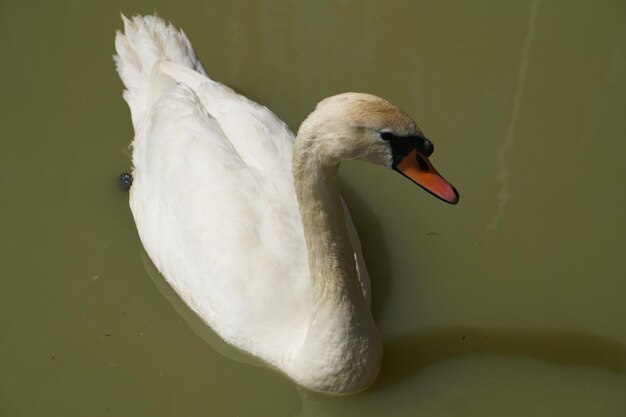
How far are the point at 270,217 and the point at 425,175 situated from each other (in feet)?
2.80

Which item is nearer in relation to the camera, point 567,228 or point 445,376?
point 445,376

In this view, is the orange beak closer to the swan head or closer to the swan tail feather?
the swan head

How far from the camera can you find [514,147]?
552cm

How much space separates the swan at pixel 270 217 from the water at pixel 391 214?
334mm

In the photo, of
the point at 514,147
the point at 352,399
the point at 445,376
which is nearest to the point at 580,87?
the point at 514,147

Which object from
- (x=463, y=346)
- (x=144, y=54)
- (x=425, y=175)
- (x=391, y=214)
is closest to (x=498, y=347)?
(x=463, y=346)

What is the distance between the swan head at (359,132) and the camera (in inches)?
129

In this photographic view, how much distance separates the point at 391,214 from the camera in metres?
5.04

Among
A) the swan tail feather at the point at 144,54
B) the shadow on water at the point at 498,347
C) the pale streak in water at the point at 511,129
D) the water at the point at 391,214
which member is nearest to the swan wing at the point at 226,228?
the water at the point at 391,214

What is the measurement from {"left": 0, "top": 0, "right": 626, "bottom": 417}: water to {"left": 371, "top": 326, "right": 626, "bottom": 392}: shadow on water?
0.01m

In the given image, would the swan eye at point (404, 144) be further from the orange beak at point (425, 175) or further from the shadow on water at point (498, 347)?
the shadow on water at point (498, 347)

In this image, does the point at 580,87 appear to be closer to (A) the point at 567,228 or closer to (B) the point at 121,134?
(A) the point at 567,228

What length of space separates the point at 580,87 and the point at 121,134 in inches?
115

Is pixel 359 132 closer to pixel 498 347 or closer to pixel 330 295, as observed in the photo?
pixel 330 295
